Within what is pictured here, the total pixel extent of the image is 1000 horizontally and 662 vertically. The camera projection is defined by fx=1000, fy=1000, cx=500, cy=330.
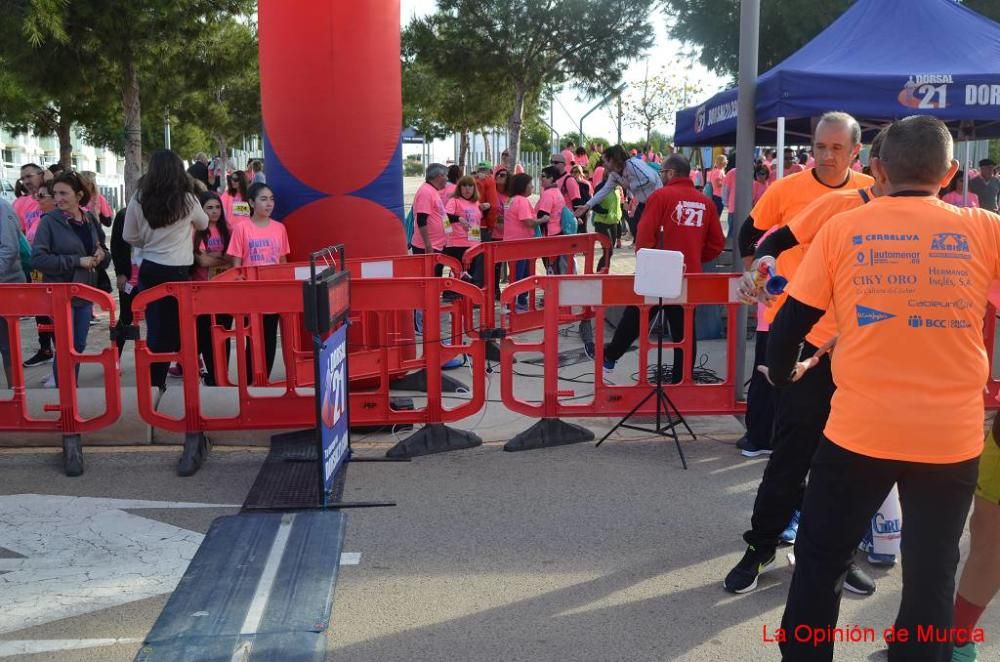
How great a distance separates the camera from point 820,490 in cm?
306

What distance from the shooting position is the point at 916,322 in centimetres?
287

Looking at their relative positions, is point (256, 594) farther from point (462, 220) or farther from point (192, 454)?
point (462, 220)

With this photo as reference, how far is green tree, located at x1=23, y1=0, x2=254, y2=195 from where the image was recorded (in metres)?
15.8

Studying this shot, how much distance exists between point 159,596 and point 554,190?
941cm

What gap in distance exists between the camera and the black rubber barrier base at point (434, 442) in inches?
261

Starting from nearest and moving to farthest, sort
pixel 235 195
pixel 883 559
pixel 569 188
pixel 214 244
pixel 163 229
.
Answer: pixel 883 559
pixel 163 229
pixel 214 244
pixel 235 195
pixel 569 188

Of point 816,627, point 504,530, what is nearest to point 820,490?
point 816,627

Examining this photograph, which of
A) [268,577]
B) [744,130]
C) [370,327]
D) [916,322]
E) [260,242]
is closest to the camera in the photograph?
[916,322]

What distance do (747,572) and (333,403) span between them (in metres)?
2.43

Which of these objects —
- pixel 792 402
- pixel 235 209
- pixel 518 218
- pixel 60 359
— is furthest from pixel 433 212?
pixel 792 402

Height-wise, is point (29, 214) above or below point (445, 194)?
below

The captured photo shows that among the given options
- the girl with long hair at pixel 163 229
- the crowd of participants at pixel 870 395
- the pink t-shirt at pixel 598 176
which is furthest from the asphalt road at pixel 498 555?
the pink t-shirt at pixel 598 176

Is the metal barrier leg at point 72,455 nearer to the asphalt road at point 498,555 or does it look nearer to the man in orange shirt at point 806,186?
the asphalt road at point 498,555

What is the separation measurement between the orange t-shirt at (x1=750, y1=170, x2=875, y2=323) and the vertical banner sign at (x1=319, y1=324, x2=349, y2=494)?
7.67 ft
